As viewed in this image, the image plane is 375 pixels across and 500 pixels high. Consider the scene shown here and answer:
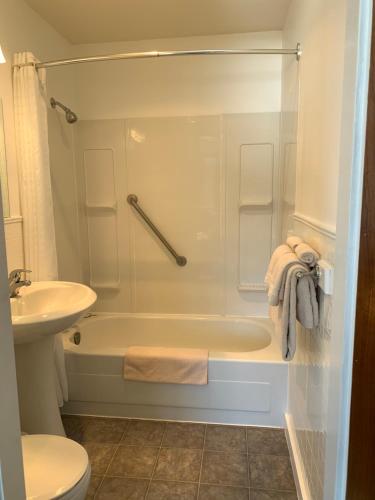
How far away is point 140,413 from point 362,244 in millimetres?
1859

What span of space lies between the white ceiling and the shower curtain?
0.54 meters

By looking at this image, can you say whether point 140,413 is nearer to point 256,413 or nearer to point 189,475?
point 189,475

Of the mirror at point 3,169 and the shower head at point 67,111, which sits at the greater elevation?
the shower head at point 67,111

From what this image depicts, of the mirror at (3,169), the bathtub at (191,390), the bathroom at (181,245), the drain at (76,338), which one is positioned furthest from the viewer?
the drain at (76,338)

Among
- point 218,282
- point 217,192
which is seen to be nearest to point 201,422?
point 218,282

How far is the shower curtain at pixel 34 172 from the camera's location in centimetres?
191

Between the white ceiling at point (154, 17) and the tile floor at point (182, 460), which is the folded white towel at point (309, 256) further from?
the white ceiling at point (154, 17)

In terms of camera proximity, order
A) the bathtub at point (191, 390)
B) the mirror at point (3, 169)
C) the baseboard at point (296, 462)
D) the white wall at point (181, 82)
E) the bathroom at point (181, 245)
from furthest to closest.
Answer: the white wall at point (181, 82), the bathtub at point (191, 390), the mirror at point (3, 169), the baseboard at point (296, 462), the bathroom at point (181, 245)

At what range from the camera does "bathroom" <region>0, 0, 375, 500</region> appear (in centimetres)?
104

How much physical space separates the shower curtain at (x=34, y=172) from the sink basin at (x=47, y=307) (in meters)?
0.21

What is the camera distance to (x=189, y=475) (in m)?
1.79

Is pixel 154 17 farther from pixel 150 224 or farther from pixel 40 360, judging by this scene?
pixel 40 360

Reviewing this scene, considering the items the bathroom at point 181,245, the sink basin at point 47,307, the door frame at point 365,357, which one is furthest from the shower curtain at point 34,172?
the door frame at point 365,357

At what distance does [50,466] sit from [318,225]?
1300mm
